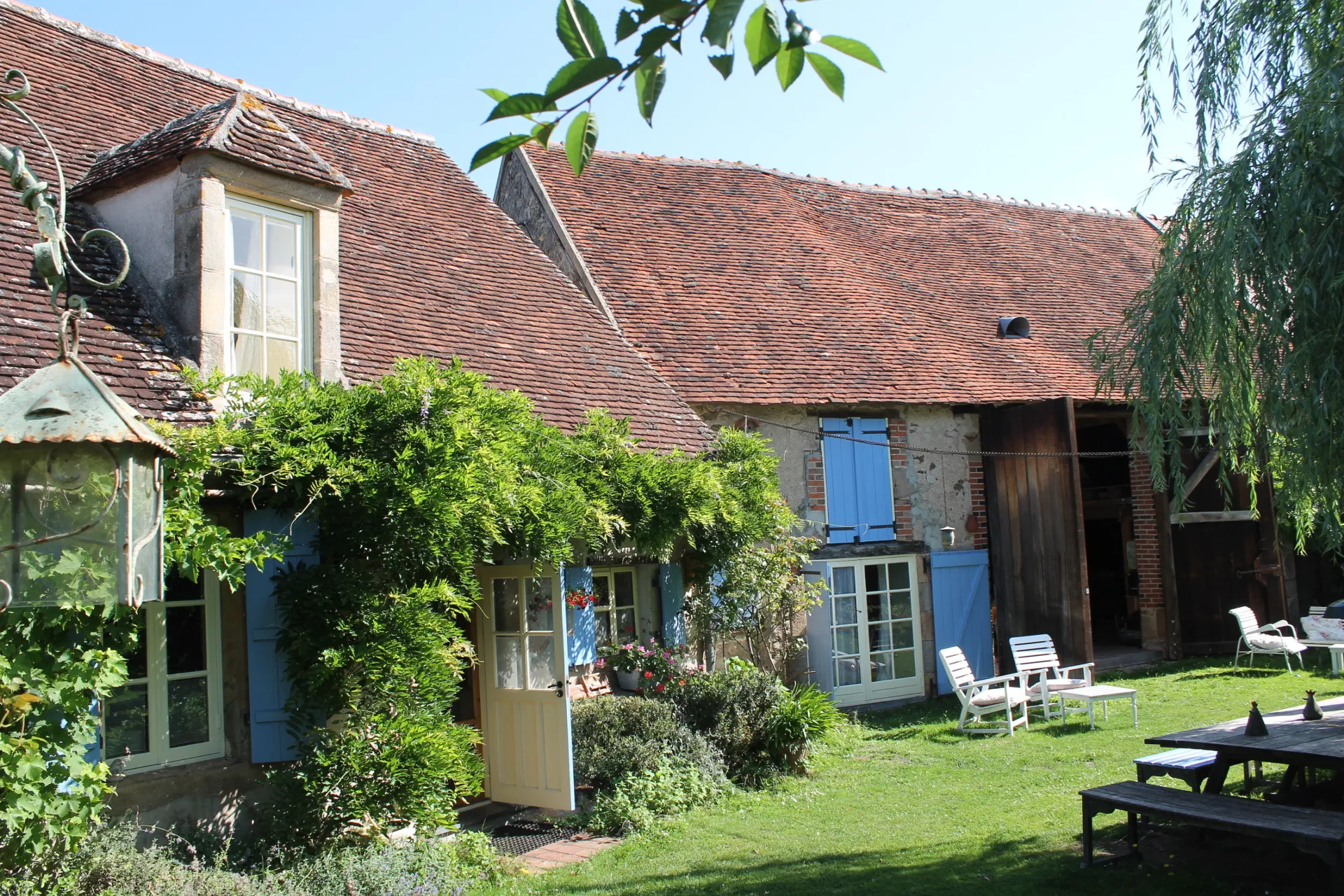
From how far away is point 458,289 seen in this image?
32.0 ft

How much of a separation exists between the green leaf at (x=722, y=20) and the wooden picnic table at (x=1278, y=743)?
17.8 ft

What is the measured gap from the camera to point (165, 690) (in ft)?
19.6

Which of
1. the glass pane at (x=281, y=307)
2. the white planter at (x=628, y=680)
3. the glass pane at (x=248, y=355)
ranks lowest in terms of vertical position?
the white planter at (x=628, y=680)

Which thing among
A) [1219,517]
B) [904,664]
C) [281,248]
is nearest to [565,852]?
[281,248]

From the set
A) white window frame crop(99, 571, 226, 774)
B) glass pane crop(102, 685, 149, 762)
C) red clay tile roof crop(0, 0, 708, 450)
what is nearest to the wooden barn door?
red clay tile roof crop(0, 0, 708, 450)

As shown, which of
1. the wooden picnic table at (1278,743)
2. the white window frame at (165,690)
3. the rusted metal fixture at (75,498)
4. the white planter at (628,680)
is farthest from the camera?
the white planter at (628,680)

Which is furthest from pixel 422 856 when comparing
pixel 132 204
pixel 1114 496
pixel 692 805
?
pixel 1114 496

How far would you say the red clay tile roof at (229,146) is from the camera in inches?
258

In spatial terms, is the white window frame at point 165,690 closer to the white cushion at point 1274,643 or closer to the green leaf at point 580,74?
the green leaf at point 580,74

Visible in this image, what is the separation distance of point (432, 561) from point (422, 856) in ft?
5.34

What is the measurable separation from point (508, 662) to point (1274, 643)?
952cm

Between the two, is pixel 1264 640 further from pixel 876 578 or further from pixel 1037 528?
pixel 876 578

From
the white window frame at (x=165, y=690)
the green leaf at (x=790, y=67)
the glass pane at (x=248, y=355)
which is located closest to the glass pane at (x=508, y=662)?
the white window frame at (x=165, y=690)

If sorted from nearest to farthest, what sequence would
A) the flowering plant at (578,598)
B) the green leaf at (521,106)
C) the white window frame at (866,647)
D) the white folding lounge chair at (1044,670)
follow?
the green leaf at (521,106), the flowering plant at (578,598), the white folding lounge chair at (1044,670), the white window frame at (866,647)
